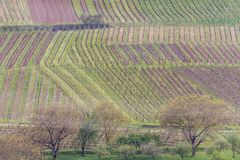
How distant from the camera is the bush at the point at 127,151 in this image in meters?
72.1

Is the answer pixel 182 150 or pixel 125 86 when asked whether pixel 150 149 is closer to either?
pixel 182 150

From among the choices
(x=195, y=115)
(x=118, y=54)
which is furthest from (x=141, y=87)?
(x=195, y=115)

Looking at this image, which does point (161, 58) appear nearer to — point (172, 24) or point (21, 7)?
point (172, 24)

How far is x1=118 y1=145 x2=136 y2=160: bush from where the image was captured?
7212 cm

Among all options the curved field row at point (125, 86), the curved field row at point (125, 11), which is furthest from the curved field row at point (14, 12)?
the curved field row at point (125, 86)

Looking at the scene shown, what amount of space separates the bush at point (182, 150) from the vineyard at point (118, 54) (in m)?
13.7

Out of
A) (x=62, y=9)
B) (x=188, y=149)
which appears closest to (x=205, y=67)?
(x=188, y=149)

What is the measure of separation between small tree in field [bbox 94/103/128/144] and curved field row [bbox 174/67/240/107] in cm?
2486

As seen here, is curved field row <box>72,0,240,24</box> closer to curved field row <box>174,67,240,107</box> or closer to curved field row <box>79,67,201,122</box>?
curved field row <box>174,67,240,107</box>

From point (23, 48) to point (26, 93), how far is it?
23011mm

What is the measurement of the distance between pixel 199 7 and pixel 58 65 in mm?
52537

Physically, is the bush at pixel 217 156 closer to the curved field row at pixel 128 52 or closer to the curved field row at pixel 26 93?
the curved field row at pixel 26 93

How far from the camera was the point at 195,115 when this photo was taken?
242 feet

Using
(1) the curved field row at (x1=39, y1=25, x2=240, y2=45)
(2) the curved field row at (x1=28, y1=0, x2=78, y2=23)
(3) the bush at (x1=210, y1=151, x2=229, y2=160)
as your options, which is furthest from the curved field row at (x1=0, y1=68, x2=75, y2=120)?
(2) the curved field row at (x1=28, y1=0, x2=78, y2=23)
